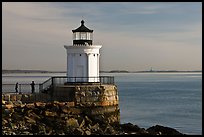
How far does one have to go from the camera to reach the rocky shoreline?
11009mm

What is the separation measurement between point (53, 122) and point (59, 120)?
594mm

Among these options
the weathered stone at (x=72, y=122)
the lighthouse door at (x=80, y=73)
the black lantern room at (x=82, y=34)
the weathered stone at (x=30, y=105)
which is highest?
the black lantern room at (x=82, y=34)

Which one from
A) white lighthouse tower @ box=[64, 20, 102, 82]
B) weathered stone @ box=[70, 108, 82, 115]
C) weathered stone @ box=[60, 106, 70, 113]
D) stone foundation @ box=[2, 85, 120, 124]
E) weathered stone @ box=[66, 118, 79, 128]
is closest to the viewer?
weathered stone @ box=[66, 118, 79, 128]

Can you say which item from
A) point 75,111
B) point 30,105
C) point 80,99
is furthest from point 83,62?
point 30,105

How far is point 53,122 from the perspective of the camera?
42.2 ft

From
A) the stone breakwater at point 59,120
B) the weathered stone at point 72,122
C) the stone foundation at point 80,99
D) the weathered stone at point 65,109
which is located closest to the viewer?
the stone breakwater at point 59,120

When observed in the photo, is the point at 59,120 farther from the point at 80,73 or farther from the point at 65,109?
the point at 80,73

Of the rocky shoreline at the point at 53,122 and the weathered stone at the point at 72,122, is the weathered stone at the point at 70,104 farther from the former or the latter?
the weathered stone at the point at 72,122

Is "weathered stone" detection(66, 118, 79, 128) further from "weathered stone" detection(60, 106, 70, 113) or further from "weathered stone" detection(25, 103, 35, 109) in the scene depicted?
"weathered stone" detection(25, 103, 35, 109)

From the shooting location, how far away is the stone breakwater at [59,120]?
11.2 meters

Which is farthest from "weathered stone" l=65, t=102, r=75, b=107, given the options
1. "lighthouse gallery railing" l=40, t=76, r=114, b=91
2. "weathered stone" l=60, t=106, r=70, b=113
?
"lighthouse gallery railing" l=40, t=76, r=114, b=91

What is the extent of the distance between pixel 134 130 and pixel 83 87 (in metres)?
3.78

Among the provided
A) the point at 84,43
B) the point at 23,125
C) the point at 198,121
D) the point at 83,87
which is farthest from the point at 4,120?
the point at 198,121

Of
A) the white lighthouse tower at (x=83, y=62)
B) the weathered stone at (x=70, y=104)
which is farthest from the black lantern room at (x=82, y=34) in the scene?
the weathered stone at (x=70, y=104)
